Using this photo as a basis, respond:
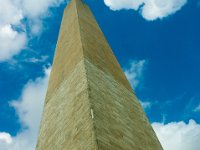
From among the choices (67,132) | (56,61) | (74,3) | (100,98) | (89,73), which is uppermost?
(74,3)

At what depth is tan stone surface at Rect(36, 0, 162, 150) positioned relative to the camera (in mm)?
5523

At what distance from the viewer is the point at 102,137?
5199mm

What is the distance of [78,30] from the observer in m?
9.76

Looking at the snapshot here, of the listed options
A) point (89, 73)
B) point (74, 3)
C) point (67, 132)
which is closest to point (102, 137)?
point (67, 132)

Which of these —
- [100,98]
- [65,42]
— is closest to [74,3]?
[65,42]

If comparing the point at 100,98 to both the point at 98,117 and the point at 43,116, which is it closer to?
the point at 98,117

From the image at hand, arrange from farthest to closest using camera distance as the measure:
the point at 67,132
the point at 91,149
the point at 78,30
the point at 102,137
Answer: the point at 78,30
the point at 67,132
the point at 102,137
the point at 91,149

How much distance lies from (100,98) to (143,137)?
1.23m

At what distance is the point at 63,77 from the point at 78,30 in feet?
6.34

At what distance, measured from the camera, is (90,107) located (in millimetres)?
5789

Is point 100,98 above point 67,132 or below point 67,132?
above

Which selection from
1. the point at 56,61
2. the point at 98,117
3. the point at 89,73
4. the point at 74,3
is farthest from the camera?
the point at 74,3

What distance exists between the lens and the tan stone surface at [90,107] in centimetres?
552

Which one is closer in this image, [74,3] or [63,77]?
[63,77]
